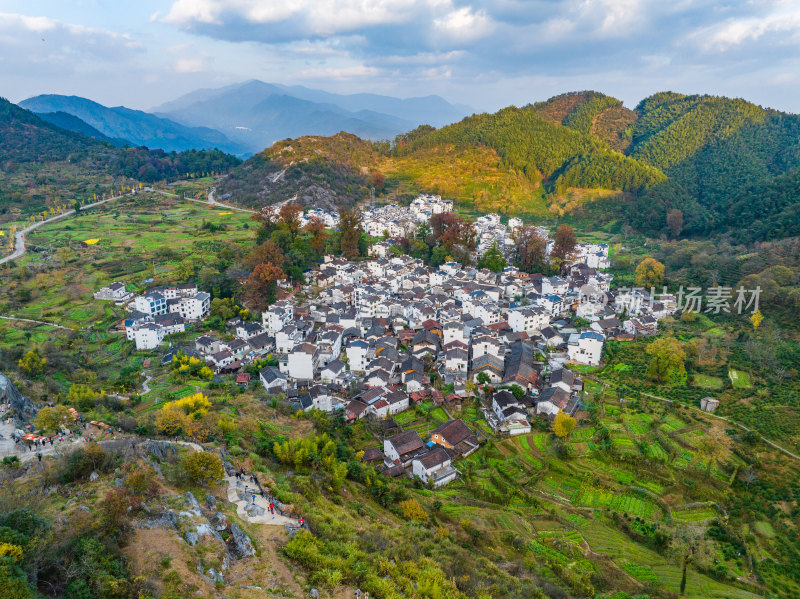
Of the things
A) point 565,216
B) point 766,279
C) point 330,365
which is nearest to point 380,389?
point 330,365

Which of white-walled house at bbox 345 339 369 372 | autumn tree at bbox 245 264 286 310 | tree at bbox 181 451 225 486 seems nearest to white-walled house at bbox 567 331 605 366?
white-walled house at bbox 345 339 369 372

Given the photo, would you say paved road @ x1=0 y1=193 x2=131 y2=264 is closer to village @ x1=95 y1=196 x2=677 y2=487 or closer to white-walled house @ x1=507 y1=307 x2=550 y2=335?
village @ x1=95 y1=196 x2=677 y2=487

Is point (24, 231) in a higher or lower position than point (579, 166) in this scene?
lower

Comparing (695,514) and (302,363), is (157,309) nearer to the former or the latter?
(302,363)

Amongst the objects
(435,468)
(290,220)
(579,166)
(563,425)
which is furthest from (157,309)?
(579,166)

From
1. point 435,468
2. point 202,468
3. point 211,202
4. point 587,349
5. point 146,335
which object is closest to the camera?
point 202,468
